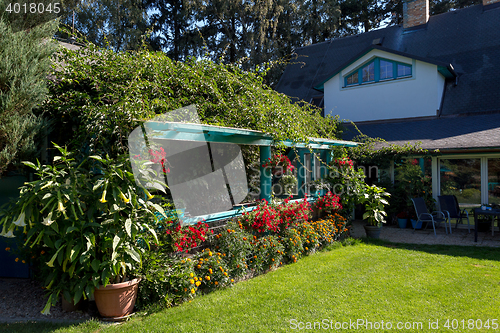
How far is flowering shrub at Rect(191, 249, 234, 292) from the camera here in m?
4.38

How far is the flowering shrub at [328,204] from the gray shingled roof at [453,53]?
4.34m

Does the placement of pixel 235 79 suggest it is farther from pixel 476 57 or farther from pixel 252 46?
pixel 252 46

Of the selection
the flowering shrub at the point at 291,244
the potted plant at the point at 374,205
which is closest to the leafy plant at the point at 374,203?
the potted plant at the point at 374,205

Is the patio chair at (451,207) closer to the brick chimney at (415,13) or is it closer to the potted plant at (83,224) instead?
the potted plant at (83,224)

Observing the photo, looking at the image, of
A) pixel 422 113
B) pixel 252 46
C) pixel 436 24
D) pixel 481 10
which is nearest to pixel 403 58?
pixel 422 113

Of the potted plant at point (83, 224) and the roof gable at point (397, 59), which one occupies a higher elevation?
the roof gable at point (397, 59)

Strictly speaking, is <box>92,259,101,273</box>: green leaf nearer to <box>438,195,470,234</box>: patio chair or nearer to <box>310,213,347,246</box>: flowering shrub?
<box>310,213,347,246</box>: flowering shrub

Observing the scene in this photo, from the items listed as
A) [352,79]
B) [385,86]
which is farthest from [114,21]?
[385,86]

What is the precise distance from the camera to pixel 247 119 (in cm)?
589

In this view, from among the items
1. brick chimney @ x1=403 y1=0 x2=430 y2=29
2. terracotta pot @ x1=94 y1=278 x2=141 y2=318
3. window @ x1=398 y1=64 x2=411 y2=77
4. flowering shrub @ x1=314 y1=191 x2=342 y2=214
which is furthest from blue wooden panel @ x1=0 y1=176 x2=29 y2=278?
brick chimney @ x1=403 y1=0 x2=430 y2=29

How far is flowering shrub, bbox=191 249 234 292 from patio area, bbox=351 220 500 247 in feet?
15.1

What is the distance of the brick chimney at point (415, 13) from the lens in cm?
1395

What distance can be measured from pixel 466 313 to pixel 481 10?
13.5m

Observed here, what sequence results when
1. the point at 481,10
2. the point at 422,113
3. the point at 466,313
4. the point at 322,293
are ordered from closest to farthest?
1. the point at 466,313
2. the point at 322,293
3. the point at 422,113
4. the point at 481,10
